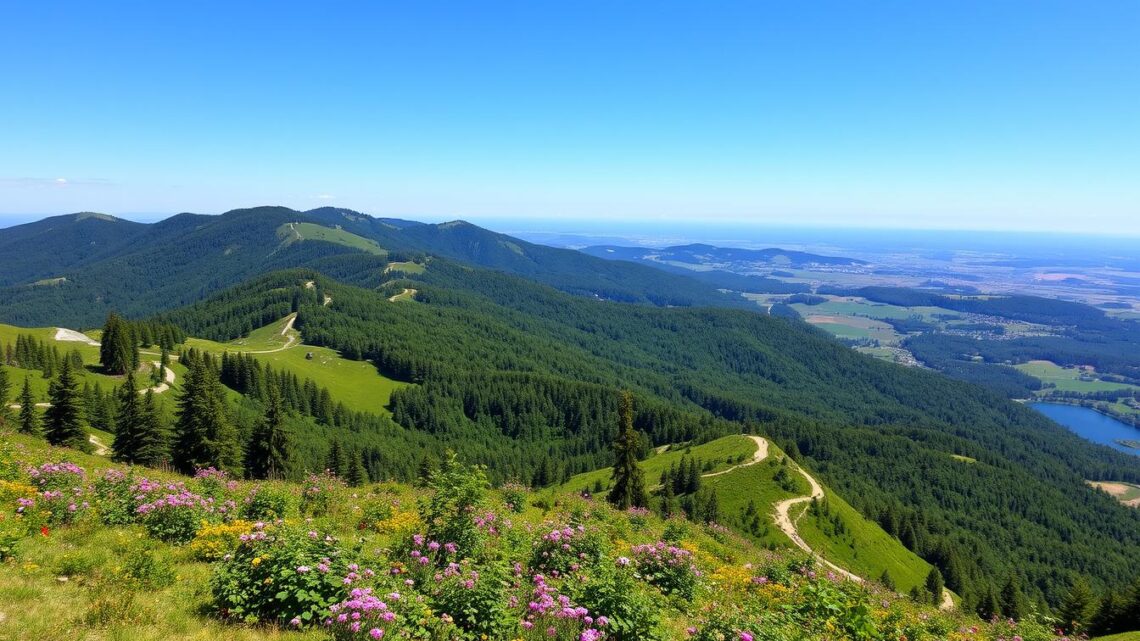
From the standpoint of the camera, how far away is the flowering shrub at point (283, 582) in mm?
8188

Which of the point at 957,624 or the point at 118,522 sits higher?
the point at 118,522

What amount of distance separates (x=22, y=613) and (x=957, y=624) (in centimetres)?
2194

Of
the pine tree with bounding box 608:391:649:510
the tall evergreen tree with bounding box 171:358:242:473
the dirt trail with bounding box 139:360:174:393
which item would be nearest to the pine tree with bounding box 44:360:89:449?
the tall evergreen tree with bounding box 171:358:242:473

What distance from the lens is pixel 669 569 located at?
12.9m

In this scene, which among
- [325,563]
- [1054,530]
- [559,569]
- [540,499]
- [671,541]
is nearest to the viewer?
[325,563]

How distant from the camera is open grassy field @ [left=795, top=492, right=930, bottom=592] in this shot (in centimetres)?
6912

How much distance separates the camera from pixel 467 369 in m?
194

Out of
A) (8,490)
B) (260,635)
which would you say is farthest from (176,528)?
(260,635)

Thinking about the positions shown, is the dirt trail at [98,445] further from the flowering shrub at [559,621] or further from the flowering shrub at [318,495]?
the flowering shrub at [559,621]

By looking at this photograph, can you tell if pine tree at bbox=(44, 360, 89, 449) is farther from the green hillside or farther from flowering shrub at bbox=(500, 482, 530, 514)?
flowering shrub at bbox=(500, 482, 530, 514)

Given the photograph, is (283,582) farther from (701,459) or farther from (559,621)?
(701,459)

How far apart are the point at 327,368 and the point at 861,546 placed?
149425mm

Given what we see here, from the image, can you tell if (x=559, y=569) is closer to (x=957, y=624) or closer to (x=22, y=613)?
(x=22, y=613)

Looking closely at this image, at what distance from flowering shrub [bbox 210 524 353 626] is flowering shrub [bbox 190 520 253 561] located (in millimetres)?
2796
